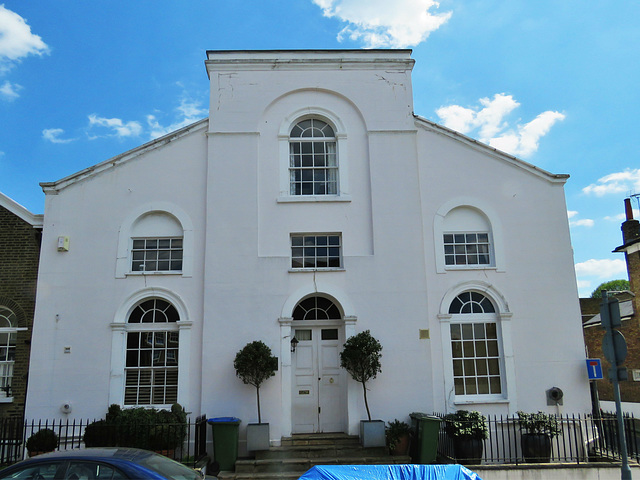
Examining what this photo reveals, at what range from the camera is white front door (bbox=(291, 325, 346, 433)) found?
494 inches

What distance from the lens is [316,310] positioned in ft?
43.1

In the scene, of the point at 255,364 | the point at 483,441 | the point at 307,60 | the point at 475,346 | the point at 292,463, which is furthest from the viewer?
the point at 307,60

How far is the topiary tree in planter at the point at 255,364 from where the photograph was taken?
11758mm

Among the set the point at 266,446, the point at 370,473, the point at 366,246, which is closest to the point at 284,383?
the point at 266,446

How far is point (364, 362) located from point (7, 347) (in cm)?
859

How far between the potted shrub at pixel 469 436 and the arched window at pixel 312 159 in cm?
610

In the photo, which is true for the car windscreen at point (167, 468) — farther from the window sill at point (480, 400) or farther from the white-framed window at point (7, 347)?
the white-framed window at point (7, 347)

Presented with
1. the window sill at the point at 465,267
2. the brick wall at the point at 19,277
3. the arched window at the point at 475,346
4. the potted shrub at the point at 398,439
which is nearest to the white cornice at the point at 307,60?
the window sill at the point at 465,267

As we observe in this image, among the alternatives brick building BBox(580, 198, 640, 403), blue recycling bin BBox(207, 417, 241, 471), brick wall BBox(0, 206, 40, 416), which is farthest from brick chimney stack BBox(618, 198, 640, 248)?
brick wall BBox(0, 206, 40, 416)

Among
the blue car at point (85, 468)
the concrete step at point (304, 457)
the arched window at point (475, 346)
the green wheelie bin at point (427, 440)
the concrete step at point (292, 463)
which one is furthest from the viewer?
the arched window at point (475, 346)

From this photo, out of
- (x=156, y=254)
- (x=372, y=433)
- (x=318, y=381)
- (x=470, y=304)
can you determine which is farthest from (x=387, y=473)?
(x=156, y=254)

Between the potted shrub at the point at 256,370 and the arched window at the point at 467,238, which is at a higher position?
the arched window at the point at 467,238

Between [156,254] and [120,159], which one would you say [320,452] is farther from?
[120,159]

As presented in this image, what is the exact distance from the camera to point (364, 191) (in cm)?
1357
